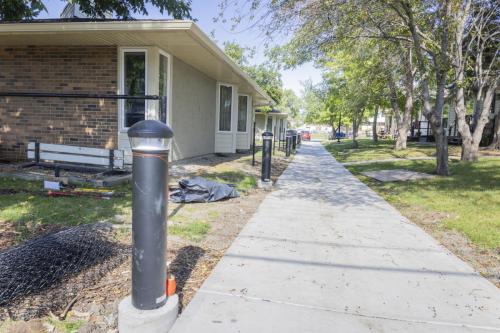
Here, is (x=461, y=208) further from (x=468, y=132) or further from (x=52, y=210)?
(x=468, y=132)

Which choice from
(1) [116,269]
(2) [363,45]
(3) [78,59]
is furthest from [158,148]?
(2) [363,45]

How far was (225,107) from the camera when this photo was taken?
16.0 metres

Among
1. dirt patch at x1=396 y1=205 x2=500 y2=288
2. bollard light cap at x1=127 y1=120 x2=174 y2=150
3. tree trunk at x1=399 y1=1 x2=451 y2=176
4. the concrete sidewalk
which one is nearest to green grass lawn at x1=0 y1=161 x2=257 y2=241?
the concrete sidewalk

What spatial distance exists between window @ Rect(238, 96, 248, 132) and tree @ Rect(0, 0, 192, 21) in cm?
512

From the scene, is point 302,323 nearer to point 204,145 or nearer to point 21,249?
point 21,249

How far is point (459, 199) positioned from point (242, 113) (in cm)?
1241

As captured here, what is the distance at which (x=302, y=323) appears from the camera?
2.59m

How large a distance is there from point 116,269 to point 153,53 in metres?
6.69

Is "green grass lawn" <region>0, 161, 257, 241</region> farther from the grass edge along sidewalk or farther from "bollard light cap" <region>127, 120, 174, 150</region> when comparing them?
the grass edge along sidewalk

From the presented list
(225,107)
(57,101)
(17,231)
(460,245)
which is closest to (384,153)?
(225,107)

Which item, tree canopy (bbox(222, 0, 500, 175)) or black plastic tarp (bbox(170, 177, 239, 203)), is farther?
tree canopy (bbox(222, 0, 500, 175))

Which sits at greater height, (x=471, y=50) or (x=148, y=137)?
(x=471, y=50)

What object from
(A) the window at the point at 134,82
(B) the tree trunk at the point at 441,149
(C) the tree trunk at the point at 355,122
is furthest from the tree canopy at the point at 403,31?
(C) the tree trunk at the point at 355,122

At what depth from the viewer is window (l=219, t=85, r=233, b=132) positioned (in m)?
15.8
